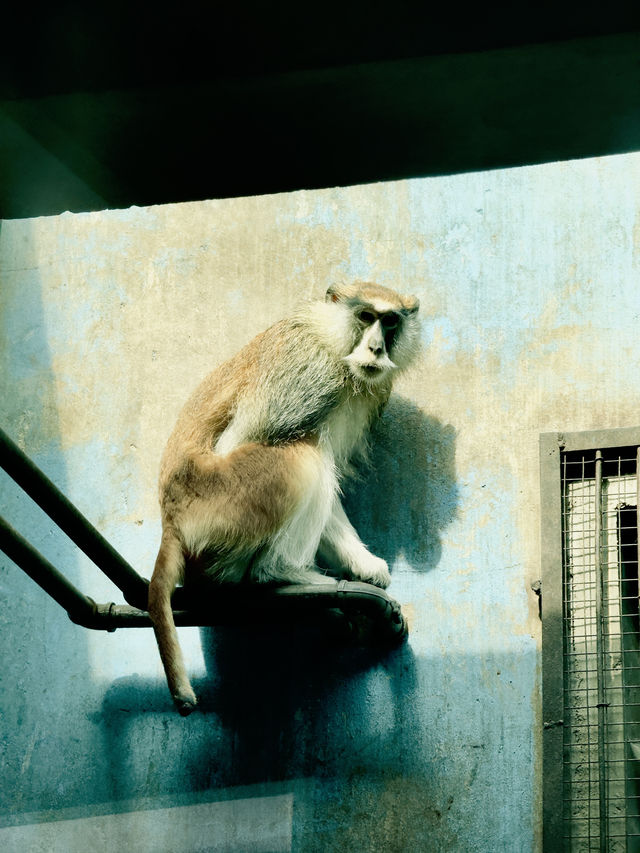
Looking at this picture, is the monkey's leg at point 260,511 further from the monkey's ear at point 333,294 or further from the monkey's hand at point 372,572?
the monkey's ear at point 333,294

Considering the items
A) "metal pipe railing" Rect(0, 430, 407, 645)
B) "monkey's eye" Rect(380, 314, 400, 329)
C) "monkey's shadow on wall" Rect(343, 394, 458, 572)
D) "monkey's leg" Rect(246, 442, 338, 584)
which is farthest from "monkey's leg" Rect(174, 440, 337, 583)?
"monkey's eye" Rect(380, 314, 400, 329)

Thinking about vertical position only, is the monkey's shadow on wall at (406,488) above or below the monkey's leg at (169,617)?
above

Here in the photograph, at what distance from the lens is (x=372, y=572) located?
461 centimetres

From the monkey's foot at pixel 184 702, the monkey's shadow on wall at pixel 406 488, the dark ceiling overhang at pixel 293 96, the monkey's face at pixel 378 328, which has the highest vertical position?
the dark ceiling overhang at pixel 293 96

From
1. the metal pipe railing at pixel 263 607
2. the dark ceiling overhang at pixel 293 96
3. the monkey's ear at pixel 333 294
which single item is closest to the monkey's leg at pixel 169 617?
the metal pipe railing at pixel 263 607

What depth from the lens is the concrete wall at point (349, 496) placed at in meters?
4.53

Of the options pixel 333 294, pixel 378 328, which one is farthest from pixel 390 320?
pixel 333 294

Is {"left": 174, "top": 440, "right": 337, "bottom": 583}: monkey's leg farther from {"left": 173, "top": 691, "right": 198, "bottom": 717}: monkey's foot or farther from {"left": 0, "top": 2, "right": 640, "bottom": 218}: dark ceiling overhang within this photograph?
{"left": 0, "top": 2, "right": 640, "bottom": 218}: dark ceiling overhang

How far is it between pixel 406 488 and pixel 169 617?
124cm

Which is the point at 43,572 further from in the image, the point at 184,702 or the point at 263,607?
the point at 263,607

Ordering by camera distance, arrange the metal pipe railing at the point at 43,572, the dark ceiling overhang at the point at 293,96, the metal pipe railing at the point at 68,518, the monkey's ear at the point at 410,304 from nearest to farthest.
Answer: the metal pipe railing at the point at 68,518, the metal pipe railing at the point at 43,572, the monkey's ear at the point at 410,304, the dark ceiling overhang at the point at 293,96

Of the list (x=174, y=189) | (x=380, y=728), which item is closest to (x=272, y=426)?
(x=380, y=728)

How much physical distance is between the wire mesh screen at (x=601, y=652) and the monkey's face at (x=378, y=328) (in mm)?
808

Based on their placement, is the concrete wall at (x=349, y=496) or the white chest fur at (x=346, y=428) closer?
the concrete wall at (x=349, y=496)
